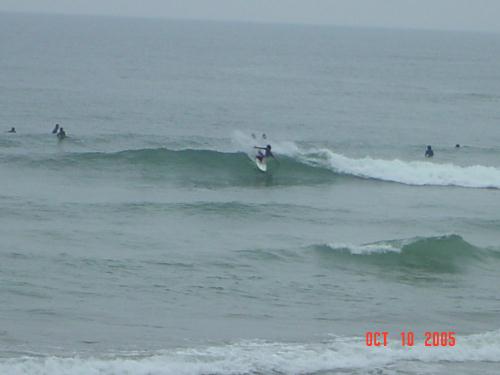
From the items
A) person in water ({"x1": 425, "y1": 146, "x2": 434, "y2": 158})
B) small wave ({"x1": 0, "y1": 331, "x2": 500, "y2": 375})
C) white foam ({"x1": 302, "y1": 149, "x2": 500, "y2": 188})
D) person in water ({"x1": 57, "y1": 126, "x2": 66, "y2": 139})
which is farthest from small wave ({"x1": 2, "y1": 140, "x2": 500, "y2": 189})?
small wave ({"x1": 0, "y1": 331, "x2": 500, "y2": 375})

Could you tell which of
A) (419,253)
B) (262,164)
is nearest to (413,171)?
(262,164)

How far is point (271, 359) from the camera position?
48.8 feet

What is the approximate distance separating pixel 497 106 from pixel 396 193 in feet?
105

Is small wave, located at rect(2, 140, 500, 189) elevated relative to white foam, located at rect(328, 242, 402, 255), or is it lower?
elevated

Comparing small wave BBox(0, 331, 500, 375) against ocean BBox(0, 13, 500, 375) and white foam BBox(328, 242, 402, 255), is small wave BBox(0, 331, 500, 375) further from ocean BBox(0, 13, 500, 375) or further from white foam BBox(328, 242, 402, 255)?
white foam BBox(328, 242, 402, 255)

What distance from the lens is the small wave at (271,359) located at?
14.1 m

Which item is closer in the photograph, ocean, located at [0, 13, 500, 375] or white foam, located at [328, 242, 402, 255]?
ocean, located at [0, 13, 500, 375]
